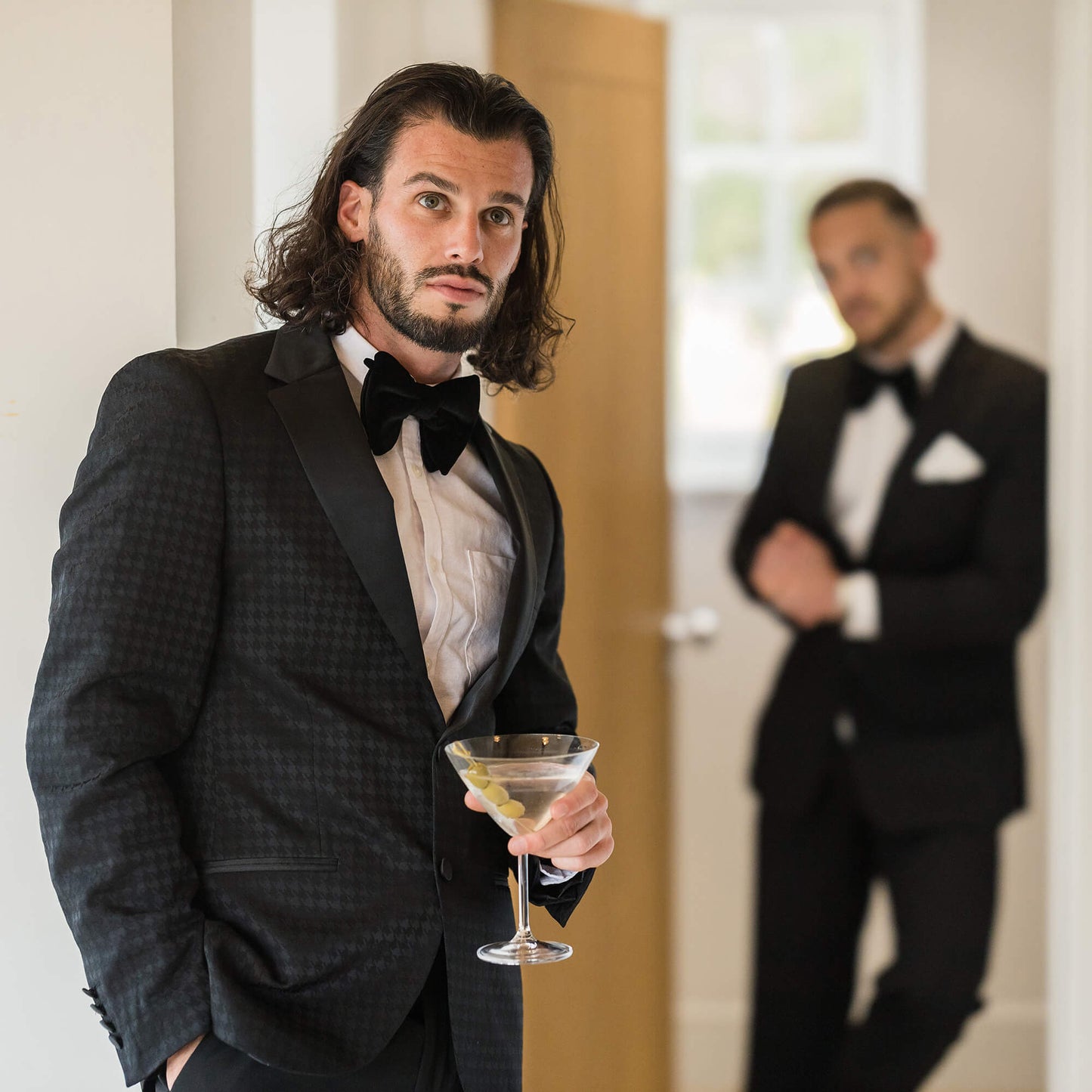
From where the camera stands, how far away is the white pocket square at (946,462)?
2.76m

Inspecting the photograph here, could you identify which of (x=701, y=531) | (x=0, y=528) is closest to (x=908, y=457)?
(x=701, y=531)

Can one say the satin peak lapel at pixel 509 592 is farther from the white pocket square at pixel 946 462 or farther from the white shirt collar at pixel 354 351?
the white pocket square at pixel 946 462

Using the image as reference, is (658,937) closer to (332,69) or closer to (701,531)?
(701,531)

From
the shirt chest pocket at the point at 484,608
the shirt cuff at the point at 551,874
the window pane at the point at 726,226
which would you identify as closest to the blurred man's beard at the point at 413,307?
the shirt chest pocket at the point at 484,608

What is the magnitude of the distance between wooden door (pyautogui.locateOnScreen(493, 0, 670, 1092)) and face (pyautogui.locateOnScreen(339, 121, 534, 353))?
1.11m

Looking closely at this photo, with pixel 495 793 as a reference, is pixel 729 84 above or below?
above

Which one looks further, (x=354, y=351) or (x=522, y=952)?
(x=354, y=351)

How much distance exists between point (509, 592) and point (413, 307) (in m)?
0.35

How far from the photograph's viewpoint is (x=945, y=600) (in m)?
2.76

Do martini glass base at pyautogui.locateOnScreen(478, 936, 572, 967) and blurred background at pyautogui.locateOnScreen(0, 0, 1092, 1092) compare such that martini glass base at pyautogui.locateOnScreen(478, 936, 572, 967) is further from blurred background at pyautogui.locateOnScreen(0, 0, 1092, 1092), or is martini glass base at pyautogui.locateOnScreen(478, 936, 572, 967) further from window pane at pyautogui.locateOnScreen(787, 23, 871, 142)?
window pane at pyautogui.locateOnScreen(787, 23, 871, 142)

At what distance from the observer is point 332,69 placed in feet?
7.25

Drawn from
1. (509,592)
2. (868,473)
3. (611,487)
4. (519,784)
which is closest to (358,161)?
(509,592)

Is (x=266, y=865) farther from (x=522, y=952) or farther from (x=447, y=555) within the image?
(x=447, y=555)

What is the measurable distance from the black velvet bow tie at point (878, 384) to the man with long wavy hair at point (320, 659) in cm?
143
